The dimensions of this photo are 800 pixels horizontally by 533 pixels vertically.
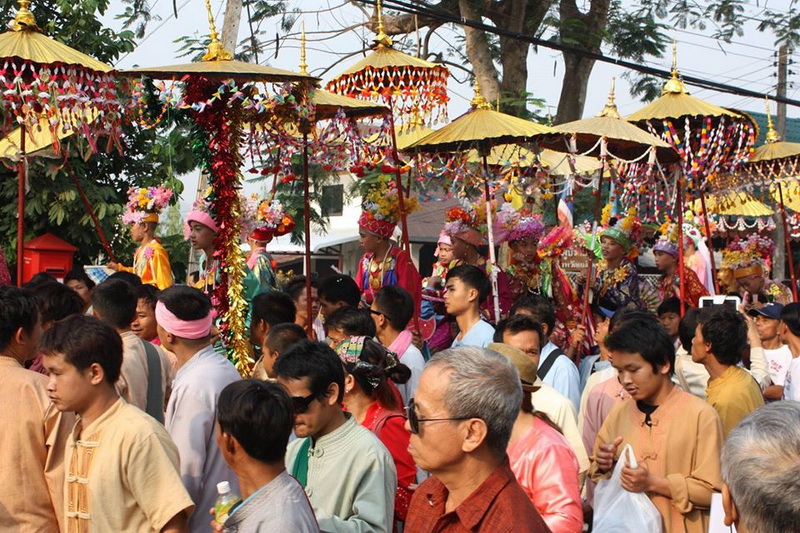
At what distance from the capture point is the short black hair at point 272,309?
6.42 m

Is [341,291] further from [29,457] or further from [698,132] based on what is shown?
[698,132]

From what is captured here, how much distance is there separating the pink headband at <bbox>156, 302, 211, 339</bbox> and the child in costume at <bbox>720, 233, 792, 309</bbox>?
29.8 ft

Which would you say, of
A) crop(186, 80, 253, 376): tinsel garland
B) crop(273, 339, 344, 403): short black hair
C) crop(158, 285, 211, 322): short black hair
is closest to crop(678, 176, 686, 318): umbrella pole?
crop(186, 80, 253, 376): tinsel garland

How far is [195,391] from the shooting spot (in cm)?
452

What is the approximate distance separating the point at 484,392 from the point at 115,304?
300 cm

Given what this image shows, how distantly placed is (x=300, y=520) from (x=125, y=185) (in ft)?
37.9

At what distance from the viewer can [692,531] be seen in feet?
14.5

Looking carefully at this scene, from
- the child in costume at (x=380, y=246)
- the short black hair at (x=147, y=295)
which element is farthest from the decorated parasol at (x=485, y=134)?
the short black hair at (x=147, y=295)

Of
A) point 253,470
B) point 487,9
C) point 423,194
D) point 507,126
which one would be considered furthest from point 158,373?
point 487,9

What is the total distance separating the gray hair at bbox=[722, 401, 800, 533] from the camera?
2.23 meters

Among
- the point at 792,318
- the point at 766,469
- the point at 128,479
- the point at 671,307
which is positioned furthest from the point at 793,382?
the point at 766,469

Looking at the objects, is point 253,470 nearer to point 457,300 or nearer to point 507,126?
point 457,300

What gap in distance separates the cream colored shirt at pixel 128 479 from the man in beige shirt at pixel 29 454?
36 cm

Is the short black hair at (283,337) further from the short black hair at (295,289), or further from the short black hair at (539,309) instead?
the short black hair at (295,289)
